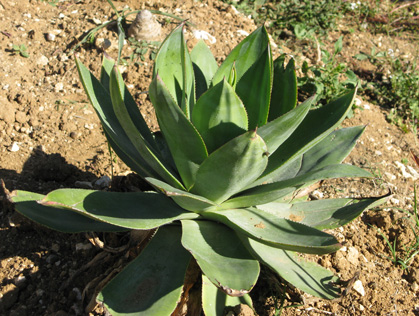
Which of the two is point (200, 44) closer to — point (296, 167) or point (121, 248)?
point (296, 167)

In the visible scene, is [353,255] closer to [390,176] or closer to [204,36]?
[390,176]

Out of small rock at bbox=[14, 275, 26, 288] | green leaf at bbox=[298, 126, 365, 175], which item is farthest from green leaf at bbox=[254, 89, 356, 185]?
small rock at bbox=[14, 275, 26, 288]

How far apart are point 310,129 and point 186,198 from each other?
2.49 feet

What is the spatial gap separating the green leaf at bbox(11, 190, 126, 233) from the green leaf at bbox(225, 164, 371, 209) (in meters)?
0.63

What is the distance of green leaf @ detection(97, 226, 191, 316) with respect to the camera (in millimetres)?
1846

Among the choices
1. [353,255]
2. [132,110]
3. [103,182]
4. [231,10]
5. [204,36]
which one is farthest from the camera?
[231,10]

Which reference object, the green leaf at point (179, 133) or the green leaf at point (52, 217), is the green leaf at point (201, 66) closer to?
the green leaf at point (179, 133)

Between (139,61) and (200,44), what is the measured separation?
146cm

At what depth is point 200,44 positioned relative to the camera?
243 cm

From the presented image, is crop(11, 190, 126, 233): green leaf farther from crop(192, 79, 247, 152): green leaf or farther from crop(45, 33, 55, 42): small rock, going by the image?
crop(45, 33, 55, 42): small rock

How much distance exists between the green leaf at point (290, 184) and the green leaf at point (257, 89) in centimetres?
33

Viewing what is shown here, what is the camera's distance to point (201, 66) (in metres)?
2.43

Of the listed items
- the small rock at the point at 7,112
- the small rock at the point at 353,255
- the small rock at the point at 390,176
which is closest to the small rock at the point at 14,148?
the small rock at the point at 7,112

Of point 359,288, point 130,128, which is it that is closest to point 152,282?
point 130,128
